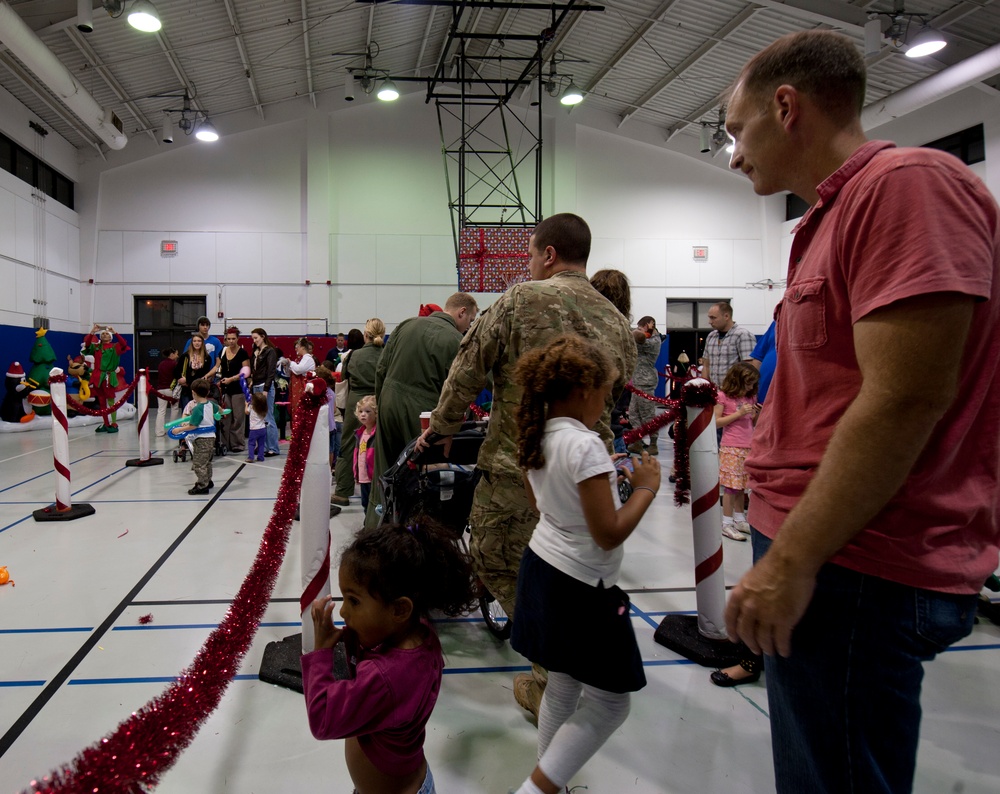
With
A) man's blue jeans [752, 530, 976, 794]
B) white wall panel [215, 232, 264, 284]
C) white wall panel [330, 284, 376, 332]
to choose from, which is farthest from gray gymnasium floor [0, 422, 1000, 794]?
white wall panel [215, 232, 264, 284]

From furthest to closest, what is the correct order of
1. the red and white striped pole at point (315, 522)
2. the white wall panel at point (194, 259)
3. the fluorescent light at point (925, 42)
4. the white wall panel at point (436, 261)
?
the white wall panel at point (436, 261) < the white wall panel at point (194, 259) < the fluorescent light at point (925, 42) < the red and white striped pole at point (315, 522)

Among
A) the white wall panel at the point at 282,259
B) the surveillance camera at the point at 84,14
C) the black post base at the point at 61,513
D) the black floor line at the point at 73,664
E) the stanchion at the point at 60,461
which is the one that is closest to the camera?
the black floor line at the point at 73,664

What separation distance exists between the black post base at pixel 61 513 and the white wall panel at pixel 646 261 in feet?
47.0

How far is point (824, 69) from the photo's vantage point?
1010mm

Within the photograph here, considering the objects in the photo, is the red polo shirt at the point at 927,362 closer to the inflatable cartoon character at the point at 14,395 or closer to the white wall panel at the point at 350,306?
the inflatable cartoon character at the point at 14,395

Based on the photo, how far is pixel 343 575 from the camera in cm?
148

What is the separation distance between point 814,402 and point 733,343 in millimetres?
6283

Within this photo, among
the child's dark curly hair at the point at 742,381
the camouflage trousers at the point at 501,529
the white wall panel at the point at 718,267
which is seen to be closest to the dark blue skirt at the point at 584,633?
the camouflage trousers at the point at 501,529

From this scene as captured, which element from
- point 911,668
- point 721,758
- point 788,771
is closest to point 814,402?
point 911,668

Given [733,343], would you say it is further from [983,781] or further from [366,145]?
[366,145]

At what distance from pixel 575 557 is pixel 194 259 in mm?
16599

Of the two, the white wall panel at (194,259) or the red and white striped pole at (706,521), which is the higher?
the white wall panel at (194,259)

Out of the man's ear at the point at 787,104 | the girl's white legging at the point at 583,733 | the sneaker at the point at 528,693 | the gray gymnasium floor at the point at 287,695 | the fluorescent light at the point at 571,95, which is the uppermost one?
the fluorescent light at the point at 571,95

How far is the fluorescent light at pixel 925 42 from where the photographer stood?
876 cm
